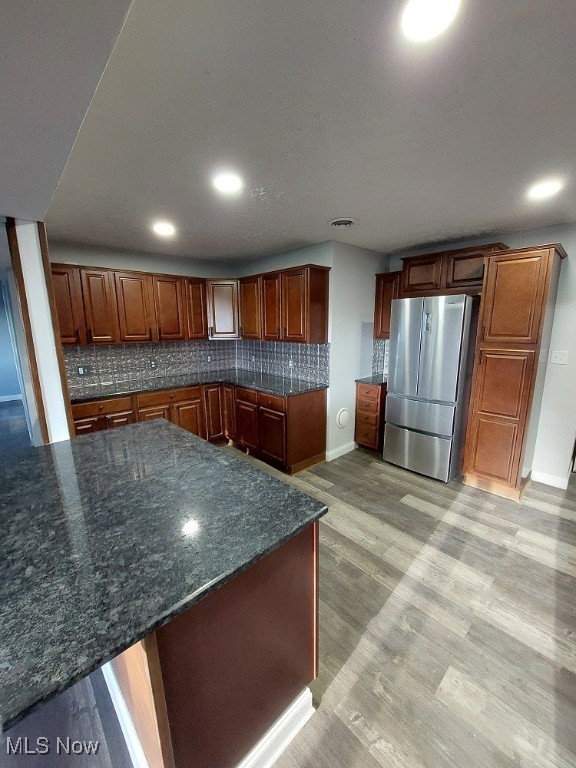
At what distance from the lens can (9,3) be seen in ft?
1.75

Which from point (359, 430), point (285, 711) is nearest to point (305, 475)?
point (359, 430)

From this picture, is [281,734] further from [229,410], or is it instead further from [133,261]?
[133,261]

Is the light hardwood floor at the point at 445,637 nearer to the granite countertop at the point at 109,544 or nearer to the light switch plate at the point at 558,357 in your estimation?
the granite countertop at the point at 109,544

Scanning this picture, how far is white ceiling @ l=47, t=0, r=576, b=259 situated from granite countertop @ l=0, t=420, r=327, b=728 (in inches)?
54.7

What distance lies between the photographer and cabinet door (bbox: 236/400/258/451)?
3561mm

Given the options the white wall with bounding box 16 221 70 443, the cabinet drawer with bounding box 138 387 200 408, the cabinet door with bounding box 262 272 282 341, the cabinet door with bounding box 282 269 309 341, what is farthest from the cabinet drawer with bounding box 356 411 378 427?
the white wall with bounding box 16 221 70 443

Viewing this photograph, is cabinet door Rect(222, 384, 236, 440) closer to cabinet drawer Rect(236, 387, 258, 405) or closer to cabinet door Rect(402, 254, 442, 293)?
cabinet drawer Rect(236, 387, 258, 405)

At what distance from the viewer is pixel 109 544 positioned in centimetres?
89

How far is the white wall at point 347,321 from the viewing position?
3.32 m

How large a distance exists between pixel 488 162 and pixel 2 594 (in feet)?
8.11

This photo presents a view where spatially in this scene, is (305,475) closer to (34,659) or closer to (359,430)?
(359,430)

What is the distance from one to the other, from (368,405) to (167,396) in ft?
7.48

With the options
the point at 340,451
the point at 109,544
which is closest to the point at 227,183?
the point at 109,544

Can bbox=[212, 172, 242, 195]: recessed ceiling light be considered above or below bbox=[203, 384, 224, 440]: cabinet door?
above
